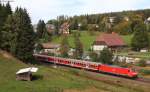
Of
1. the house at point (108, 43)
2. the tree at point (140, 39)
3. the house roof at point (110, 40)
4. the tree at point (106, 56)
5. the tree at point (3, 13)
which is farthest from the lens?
the house roof at point (110, 40)

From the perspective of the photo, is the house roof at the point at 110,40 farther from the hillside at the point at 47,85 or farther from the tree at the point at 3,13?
the hillside at the point at 47,85

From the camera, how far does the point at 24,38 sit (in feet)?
226

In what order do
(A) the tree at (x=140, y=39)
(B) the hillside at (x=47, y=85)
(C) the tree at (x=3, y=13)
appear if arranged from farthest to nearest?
(A) the tree at (x=140, y=39)
(C) the tree at (x=3, y=13)
(B) the hillside at (x=47, y=85)

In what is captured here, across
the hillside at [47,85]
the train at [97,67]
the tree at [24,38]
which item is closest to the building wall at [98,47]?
the train at [97,67]

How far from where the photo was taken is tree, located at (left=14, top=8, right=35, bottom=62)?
224ft

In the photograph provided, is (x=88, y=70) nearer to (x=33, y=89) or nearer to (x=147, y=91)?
(x=147, y=91)

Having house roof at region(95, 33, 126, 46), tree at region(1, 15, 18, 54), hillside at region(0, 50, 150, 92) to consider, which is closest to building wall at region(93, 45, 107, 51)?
house roof at region(95, 33, 126, 46)

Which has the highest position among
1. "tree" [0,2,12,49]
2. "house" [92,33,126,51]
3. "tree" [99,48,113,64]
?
"tree" [0,2,12,49]

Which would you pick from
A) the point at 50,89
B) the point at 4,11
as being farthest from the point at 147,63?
the point at 50,89

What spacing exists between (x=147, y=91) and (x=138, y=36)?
230 feet

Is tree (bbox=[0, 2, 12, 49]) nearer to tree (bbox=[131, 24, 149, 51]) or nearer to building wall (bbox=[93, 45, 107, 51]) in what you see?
building wall (bbox=[93, 45, 107, 51])

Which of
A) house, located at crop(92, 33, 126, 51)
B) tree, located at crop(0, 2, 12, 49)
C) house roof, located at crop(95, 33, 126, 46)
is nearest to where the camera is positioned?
tree, located at crop(0, 2, 12, 49)

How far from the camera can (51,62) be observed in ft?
283

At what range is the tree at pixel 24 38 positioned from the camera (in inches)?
2682
